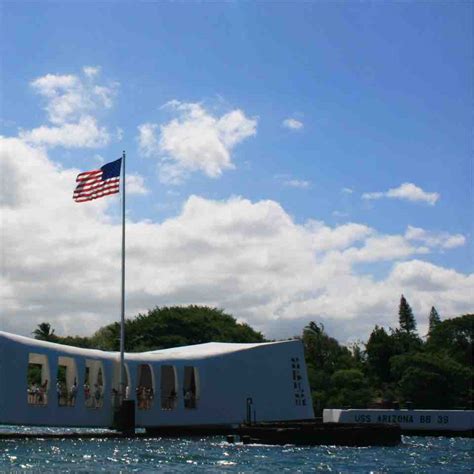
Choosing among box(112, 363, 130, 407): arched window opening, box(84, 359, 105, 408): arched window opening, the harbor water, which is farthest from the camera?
box(112, 363, 130, 407): arched window opening

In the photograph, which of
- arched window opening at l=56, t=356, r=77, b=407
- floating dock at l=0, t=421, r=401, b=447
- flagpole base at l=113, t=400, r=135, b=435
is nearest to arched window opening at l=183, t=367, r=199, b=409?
→ flagpole base at l=113, t=400, r=135, b=435

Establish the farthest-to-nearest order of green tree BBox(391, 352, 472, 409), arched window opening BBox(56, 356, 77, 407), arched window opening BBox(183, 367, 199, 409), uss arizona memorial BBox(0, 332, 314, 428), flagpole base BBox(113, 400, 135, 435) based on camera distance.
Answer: green tree BBox(391, 352, 472, 409) → arched window opening BBox(183, 367, 199, 409) → flagpole base BBox(113, 400, 135, 435) → arched window opening BBox(56, 356, 77, 407) → uss arizona memorial BBox(0, 332, 314, 428)

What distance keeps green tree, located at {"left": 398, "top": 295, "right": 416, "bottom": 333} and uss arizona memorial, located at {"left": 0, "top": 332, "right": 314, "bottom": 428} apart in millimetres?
70429

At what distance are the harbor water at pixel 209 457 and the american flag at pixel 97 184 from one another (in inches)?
381

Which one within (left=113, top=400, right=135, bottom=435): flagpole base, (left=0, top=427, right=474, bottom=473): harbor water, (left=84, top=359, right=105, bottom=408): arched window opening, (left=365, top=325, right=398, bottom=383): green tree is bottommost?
(left=0, top=427, right=474, bottom=473): harbor water

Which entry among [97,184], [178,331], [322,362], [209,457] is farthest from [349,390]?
[209,457]

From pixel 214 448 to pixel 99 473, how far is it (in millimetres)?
10284

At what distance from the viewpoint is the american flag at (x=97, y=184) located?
34.1 m

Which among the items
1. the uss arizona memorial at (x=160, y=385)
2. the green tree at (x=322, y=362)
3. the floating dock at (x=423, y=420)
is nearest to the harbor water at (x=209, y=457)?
the uss arizona memorial at (x=160, y=385)

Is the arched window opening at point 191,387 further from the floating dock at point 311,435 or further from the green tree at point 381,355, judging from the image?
the green tree at point 381,355

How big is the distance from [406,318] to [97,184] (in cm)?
8251

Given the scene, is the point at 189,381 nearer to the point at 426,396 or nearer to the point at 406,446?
the point at 406,446

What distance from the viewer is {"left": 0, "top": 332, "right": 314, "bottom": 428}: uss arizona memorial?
1255 inches

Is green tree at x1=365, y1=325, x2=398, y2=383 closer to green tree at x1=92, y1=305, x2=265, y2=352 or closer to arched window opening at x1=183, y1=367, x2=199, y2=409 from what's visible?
green tree at x1=92, y1=305, x2=265, y2=352
